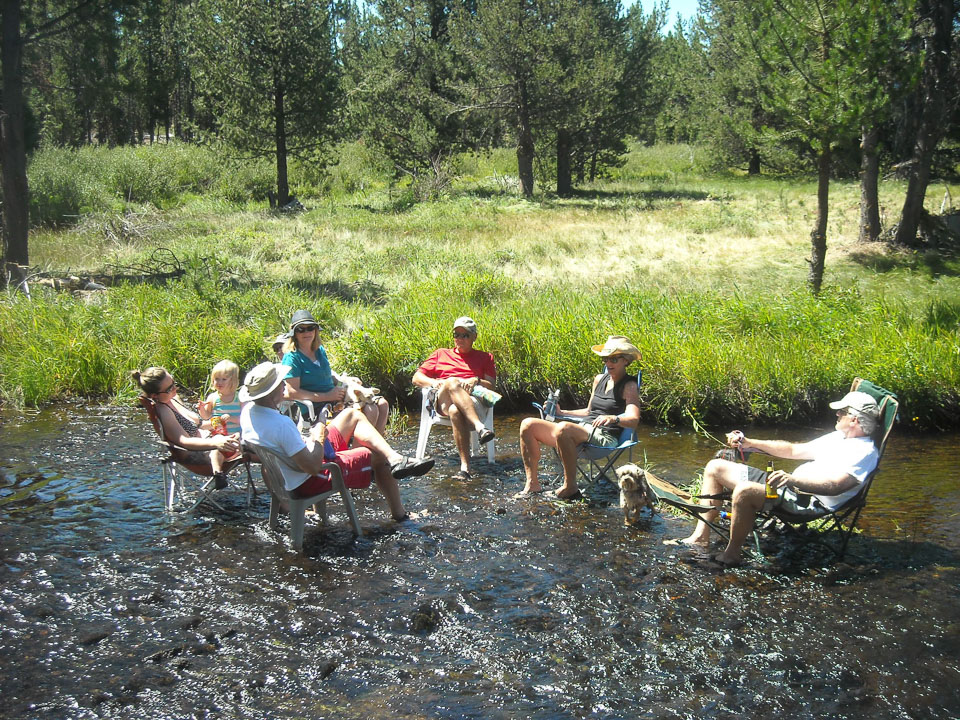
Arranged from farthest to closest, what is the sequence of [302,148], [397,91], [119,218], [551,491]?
[397,91], [302,148], [119,218], [551,491]

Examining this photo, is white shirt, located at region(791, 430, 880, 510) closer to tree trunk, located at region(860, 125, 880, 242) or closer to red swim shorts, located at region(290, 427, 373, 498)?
red swim shorts, located at region(290, 427, 373, 498)

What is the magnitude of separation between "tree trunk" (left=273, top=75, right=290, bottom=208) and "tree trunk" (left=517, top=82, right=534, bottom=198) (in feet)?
23.5

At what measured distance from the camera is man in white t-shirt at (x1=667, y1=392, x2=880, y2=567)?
499 centimetres

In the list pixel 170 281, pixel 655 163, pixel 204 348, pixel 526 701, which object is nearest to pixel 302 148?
pixel 170 281

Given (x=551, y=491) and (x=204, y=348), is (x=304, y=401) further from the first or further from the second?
(x=204, y=348)

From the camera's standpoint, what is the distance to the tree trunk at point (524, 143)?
25.6 m

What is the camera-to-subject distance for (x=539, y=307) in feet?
35.2

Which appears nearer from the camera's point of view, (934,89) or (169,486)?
(169,486)

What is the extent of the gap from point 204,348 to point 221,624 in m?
6.24

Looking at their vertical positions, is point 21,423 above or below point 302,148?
below

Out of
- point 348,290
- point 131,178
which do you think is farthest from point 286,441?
point 131,178

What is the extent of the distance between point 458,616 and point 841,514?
2.58m

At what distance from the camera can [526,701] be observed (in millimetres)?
3955

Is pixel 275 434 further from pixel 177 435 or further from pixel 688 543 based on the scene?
pixel 688 543
